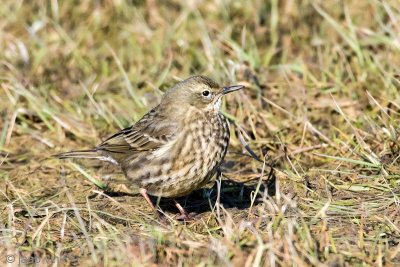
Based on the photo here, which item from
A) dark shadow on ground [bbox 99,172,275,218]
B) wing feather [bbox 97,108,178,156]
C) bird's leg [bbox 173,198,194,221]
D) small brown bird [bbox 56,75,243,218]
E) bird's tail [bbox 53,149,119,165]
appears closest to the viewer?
small brown bird [bbox 56,75,243,218]

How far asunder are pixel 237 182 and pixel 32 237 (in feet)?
7.34

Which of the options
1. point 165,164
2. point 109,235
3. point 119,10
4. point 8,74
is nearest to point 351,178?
point 165,164

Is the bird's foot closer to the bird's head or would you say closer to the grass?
the grass

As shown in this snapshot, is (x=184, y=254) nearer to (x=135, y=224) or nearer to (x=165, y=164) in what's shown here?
(x=135, y=224)

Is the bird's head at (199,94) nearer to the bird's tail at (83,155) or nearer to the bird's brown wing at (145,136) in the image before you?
the bird's brown wing at (145,136)

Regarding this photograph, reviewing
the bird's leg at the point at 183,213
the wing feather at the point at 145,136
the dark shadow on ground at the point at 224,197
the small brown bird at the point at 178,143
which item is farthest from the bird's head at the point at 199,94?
the bird's leg at the point at 183,213

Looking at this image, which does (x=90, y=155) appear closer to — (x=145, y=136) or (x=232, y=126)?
(x=145, y=136)

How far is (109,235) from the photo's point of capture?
4789 mm

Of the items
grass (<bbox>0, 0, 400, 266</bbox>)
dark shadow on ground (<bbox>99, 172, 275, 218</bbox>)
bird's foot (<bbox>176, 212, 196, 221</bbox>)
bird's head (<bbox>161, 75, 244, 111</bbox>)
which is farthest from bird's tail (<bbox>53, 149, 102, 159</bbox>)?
bird's foot (<bbox>176, 212, 196, 221</bbox>)

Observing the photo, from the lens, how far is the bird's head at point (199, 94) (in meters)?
5.86

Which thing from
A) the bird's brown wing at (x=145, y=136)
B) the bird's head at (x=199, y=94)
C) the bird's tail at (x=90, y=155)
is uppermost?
the bird's head at (x=199, y=94)

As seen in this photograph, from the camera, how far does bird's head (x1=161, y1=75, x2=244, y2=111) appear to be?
5859 millimetres

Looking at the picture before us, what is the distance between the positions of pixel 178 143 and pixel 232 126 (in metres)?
1.54

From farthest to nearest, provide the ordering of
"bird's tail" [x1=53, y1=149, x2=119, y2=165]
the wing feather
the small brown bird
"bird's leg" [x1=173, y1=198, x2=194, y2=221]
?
"bird's tail" [x1=53, y1=149, x2=119, y2=165], the wing feather, "bird's leg" [x1=173, y1=198, x2=194, y2=221], the small brown bird
